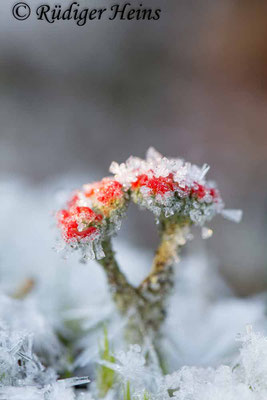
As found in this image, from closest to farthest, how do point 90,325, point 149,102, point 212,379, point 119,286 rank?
point 212,379, point 119,286, point 90,325, point 149,102

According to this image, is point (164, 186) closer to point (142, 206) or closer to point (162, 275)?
point (142, 206)

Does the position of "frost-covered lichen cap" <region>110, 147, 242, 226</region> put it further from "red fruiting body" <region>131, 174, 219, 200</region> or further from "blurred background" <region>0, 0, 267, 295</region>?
"blurred background" <region>0, 0, 267, 295</region>

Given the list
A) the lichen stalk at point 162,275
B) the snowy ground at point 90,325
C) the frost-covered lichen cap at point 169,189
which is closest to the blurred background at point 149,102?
the snowy ground at point 90,325

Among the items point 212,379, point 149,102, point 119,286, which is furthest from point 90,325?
point 149,102

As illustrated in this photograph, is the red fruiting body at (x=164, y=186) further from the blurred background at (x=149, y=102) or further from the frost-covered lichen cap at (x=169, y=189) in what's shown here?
A: the blurred background at (x=149, y=102)

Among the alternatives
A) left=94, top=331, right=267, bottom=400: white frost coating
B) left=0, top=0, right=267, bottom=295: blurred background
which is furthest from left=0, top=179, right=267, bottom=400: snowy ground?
left=0, top=0, right=267, bottom=295: blurred background

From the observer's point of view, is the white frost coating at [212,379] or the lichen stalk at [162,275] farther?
the lichen stalk at [162,275]

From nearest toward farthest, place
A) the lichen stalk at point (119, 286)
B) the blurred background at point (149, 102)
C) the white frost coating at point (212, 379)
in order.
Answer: the white frost coating at point (212, 379) → the lichen stalk at point (119, 286) → the blurred background at point (149, 102)
